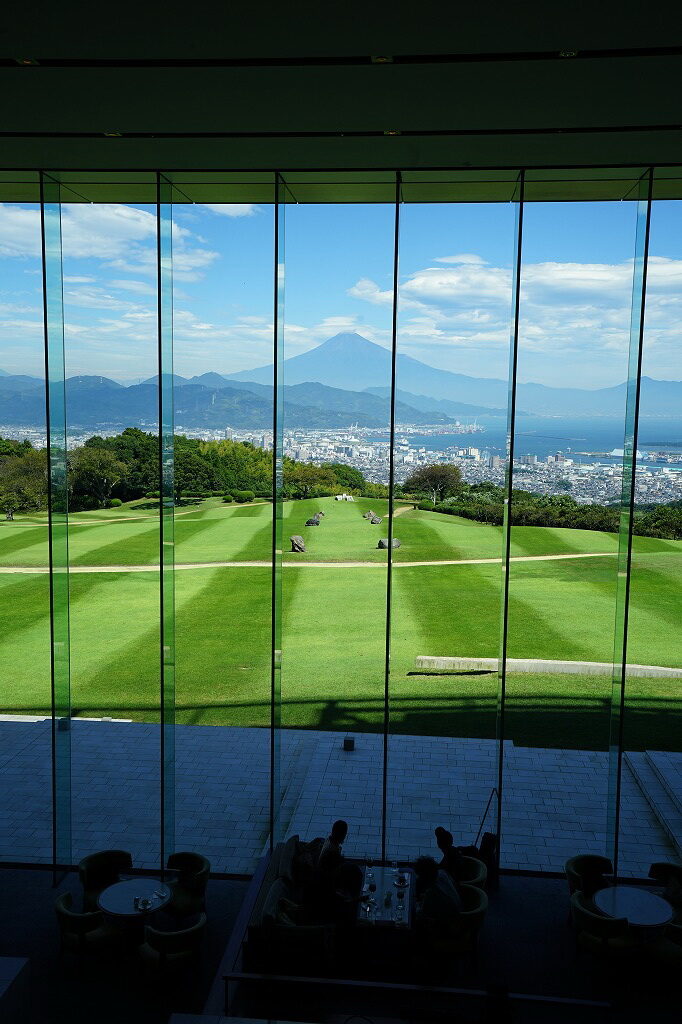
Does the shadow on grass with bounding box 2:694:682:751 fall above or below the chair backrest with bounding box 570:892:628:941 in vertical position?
below

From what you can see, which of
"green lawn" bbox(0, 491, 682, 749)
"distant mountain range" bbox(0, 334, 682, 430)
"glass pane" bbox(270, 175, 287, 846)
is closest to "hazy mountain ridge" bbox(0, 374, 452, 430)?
"distant mountain range" bbox(0, 334, 682, 430)

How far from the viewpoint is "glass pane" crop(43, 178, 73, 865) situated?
269 inches

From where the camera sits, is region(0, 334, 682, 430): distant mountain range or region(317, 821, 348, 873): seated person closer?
region(317, 821, 348, 873): seated person

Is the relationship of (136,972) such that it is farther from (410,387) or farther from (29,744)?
(410,387)

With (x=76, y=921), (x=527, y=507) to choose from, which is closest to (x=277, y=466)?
(x=527, y=507)

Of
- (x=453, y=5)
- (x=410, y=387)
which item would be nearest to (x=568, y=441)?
(x=410, y=387)

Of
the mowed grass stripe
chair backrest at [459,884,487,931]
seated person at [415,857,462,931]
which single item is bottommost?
chair backrest at [459,884,487,931]

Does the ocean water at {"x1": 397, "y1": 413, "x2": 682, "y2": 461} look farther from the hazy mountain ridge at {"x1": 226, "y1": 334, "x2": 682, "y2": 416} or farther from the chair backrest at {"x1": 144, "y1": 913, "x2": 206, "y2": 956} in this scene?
the chair backrest at {"x1": 144, "y1": 913, "x2": 206, "y2": 956}

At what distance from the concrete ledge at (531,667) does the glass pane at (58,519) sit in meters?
5.95

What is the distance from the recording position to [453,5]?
350cm

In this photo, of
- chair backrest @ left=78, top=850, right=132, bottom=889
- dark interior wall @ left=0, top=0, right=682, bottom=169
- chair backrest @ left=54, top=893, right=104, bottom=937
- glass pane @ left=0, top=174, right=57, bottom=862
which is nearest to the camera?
dark interior wall @ left=0, top=0, right=682, bottom=169

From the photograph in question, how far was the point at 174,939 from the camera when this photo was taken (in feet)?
18.7

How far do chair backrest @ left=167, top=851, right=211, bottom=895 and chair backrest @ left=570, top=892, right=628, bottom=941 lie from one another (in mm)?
2870

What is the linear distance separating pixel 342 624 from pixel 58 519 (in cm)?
637
